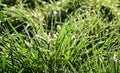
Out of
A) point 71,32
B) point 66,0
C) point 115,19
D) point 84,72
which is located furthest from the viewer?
point 66,0

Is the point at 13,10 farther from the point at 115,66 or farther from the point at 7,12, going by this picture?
the point at 115,66

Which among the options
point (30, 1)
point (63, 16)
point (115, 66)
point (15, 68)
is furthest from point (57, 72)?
point (30, 1)

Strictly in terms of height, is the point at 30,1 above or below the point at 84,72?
above

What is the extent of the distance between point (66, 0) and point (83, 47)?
2.38ft

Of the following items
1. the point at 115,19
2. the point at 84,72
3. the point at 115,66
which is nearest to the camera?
the point at 115,66

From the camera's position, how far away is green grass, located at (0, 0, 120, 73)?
1.78 m

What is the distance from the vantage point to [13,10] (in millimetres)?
2436

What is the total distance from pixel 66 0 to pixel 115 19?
1.58ft

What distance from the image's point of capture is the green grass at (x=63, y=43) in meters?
1.78

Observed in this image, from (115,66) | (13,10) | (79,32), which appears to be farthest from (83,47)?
(13,10)

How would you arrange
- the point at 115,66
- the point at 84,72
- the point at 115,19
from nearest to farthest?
the point at 115,66 → the point at 84,72 → the point at 115,19

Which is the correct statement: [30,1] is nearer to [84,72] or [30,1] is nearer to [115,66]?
[84,72]

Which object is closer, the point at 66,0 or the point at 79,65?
the point at 79,65

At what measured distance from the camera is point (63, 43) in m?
1.89
